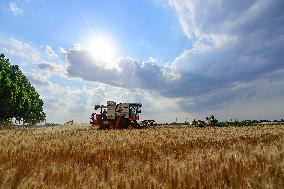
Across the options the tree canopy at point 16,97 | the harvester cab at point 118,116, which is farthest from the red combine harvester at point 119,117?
the tree canopy at point 16,97

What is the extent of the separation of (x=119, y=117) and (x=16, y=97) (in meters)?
27.3

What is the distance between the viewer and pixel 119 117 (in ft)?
111

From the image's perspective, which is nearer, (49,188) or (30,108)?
(49,188)

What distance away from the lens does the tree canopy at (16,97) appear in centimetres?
5022

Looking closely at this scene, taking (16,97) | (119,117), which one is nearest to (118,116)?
(119,117)

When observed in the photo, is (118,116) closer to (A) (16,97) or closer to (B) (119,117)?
(B) (119,117)

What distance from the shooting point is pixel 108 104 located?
35.7 meters

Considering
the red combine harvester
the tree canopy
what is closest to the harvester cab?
the red combine harvester

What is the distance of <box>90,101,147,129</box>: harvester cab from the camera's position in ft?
111

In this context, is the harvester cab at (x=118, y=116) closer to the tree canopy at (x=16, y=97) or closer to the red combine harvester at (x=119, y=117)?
the red combine harvester at (x=119, y=117)

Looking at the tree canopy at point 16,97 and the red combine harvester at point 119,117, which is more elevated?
the tree canopy at point 16,97

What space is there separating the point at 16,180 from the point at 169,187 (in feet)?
4.69

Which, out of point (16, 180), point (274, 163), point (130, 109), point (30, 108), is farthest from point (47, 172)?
point (30, 108)

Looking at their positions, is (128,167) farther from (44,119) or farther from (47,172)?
(44,119)
